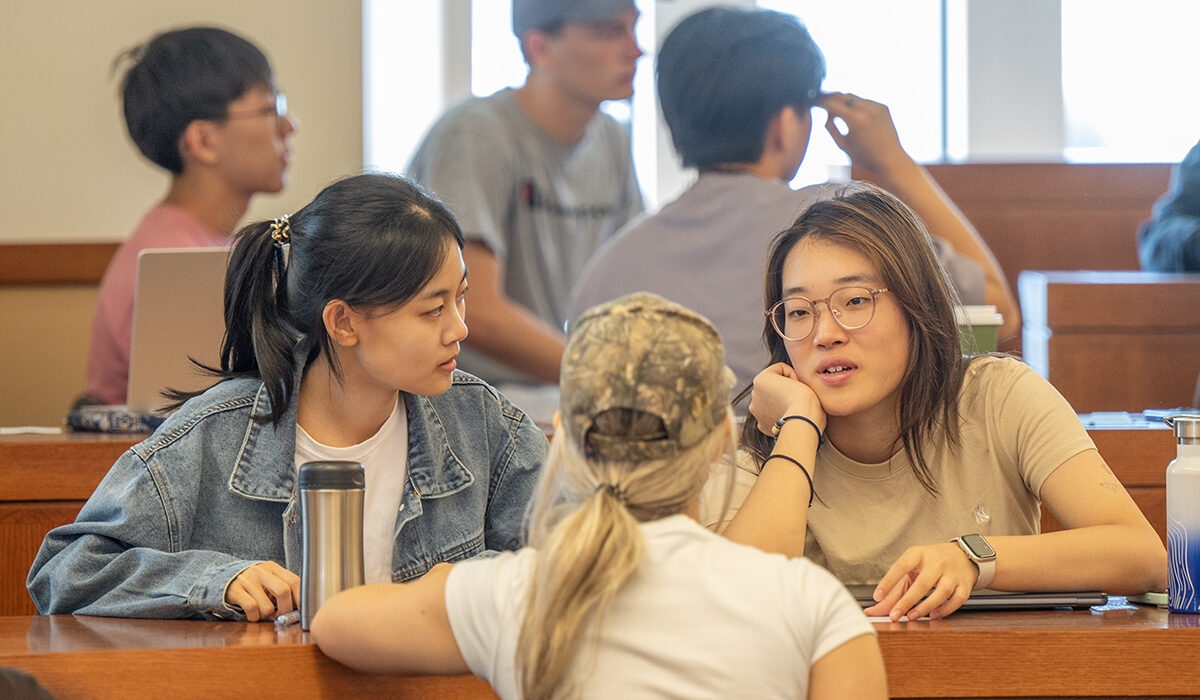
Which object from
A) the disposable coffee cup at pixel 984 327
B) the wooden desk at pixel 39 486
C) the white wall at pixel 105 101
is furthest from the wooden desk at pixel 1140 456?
the white wall at pixel 105 101

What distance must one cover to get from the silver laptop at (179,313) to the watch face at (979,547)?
1.09m

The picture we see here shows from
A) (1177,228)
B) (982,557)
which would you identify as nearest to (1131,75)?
(1177,228)

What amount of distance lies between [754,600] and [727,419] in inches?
6.4

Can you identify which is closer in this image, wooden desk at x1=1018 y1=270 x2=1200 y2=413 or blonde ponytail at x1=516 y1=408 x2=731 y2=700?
blonde ponytail at x1=516 y1=408 x2=731 y2=700

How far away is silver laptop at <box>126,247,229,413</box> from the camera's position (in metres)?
1.85

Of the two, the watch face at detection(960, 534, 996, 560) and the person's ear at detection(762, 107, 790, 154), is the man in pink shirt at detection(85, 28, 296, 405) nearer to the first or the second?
the person's ear at detection(762, 107, 790, 154)

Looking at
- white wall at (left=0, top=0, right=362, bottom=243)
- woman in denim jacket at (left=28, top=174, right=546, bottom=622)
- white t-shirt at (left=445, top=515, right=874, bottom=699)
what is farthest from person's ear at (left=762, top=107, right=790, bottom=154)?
white wall at (left=0, top=0, right=362, bottom=243)

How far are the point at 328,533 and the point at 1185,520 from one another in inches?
30.7

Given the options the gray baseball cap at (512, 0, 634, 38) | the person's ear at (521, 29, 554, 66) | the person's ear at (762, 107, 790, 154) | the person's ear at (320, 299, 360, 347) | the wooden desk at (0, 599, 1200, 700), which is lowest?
the wooden desk at (0, 599, 1200, 700)

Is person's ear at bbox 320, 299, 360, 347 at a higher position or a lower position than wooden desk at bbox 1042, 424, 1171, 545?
higher

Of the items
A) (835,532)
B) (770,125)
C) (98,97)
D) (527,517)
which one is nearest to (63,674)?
(527,517)

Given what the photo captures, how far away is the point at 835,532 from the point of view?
1464 mm

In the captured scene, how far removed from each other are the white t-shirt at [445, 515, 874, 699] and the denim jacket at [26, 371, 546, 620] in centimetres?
45

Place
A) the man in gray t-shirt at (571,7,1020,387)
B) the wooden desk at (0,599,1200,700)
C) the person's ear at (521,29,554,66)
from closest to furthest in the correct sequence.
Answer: the wooden desk at (0,599,1200,700)
the man in gray t-shirt at (571,7,1020,387)
the person's ear at (521,29,554,66)
